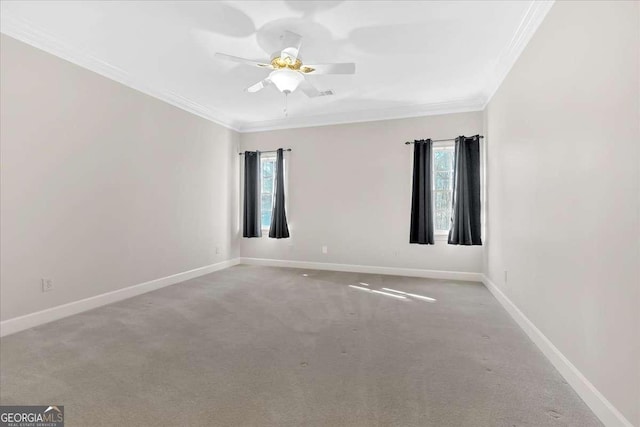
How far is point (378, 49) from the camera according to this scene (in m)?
3.23

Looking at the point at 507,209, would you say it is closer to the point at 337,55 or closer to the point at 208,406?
the point at 337,55

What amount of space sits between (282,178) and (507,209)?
12.1 feet

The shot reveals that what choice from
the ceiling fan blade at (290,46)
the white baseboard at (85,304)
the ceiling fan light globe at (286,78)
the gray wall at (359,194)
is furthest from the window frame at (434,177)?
the white baseboard at (85,304)

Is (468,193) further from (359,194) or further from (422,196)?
(359,194)

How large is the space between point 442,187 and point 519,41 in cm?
250

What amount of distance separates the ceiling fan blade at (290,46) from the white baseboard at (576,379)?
10.4ft

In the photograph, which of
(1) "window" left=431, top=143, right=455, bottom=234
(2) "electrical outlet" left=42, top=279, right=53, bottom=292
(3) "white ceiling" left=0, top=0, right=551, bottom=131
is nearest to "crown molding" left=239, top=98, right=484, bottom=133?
(3) "white ceiling" left=0, top=0, right=551, bottom=131

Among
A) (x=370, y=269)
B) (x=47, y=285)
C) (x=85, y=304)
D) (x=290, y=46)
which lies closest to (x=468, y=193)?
(x=370, y=269)

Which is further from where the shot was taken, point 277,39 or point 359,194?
point 359,194

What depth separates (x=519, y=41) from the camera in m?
2.91

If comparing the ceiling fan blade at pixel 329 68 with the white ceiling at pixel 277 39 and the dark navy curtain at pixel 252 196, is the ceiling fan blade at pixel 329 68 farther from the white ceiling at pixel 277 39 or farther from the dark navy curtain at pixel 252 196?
the dark navy curtain at pixel 252 196

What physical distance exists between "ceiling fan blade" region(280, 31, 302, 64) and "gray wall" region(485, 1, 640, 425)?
203 centimetres

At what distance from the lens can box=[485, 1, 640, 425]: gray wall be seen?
1.50 m

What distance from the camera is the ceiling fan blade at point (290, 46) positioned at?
2891 millimetres
